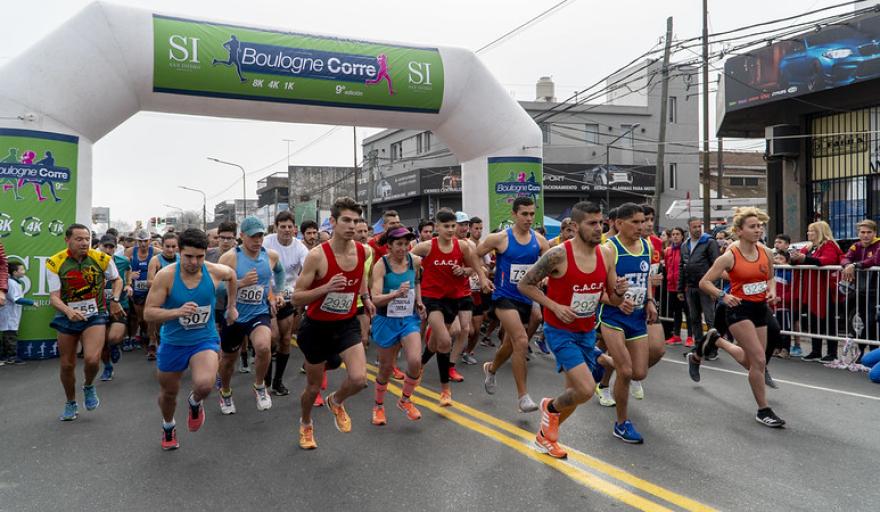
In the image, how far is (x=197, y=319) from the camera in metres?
5.28

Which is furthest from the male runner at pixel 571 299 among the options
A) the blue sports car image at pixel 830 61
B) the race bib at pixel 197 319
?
the blue sports car image at pixel 830 61

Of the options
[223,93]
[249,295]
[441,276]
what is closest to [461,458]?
[441,276]

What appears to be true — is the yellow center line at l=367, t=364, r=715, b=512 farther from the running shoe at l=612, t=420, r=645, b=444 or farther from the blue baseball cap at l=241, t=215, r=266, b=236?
the blue baseball cap at l=241, t=215, r=266, b=236

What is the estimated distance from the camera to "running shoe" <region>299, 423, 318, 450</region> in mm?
5305

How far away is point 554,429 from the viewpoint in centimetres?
496

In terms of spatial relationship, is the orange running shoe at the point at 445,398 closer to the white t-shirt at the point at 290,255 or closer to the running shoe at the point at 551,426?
the running shoe at the point at 551,426

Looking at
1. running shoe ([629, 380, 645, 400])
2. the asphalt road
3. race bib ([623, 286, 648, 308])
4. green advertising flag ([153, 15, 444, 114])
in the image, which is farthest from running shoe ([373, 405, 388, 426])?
green advertising flag ([153, 15, 444, 114])

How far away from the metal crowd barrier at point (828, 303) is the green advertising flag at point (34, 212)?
36.3 ft

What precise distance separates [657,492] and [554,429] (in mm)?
953

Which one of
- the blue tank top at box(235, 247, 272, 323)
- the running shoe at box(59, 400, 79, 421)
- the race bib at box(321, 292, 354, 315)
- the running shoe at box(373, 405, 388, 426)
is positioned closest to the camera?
the race bib at box(321, 292, 354, 315)

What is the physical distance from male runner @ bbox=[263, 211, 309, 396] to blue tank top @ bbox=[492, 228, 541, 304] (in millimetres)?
2188

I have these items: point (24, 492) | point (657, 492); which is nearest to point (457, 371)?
point (657, 492)

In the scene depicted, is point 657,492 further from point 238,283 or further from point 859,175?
point 859,175

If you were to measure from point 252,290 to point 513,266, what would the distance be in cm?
268
